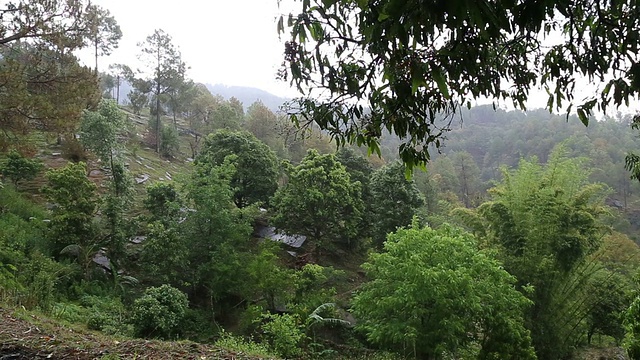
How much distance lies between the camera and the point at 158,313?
8.42 metres

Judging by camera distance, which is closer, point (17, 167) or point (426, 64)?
point (426, 64)

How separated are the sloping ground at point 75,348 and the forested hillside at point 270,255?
28 millimetres

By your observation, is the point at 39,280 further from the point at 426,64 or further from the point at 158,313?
the point at 426,64

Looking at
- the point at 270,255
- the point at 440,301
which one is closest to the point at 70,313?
the point at 270,255

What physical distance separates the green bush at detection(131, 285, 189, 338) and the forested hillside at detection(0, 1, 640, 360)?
0.14 feet

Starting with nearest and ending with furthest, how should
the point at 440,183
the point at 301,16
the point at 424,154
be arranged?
the point at 301,16
the point at 424,154
the point at 440,183

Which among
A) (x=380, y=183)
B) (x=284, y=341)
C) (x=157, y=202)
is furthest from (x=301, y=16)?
(x=380, y=183)

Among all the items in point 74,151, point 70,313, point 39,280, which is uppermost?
point 74,151

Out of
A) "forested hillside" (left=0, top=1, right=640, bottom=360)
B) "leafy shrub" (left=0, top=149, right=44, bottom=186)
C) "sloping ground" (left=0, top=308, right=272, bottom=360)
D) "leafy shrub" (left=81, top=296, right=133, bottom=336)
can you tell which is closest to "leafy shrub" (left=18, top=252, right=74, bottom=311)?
"forested hillside" (left=0, top=1, right=640, bottom=360)

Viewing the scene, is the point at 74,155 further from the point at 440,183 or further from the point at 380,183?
the point at 440,183

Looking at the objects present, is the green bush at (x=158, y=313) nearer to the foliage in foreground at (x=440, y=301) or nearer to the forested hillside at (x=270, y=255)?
the forested hillside at (x=270, y=255)

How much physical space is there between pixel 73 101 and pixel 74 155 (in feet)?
33.6

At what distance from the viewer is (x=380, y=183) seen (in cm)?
1653

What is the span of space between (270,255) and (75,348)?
7659 millimetres
